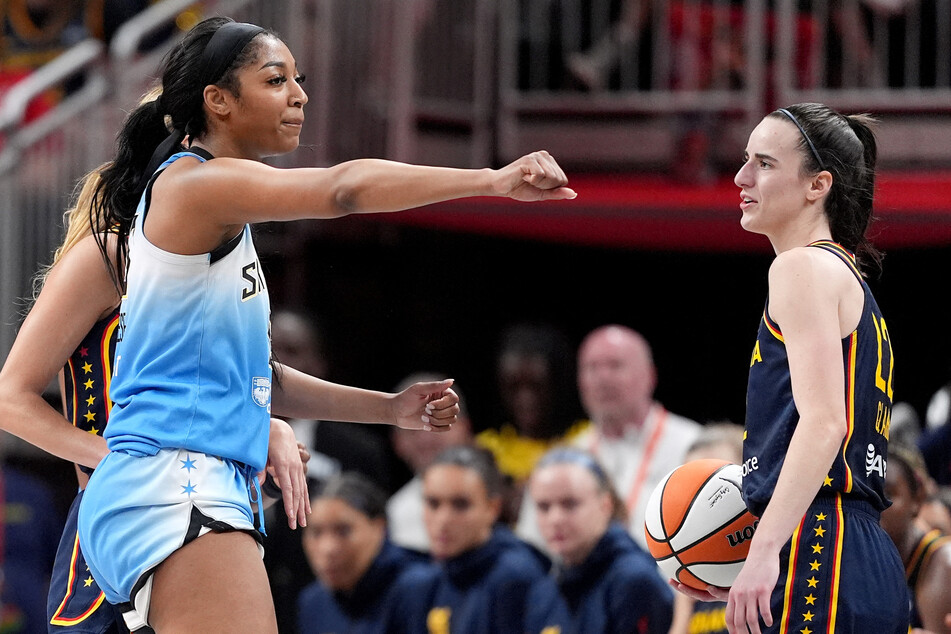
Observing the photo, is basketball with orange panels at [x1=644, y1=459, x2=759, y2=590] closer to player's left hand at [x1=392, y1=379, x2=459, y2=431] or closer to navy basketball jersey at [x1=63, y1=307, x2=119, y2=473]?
player's left hand at [x1=392, y1=379, x2=459, y2=431]

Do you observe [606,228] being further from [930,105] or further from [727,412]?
[930,105]

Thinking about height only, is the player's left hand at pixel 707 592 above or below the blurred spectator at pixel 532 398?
below

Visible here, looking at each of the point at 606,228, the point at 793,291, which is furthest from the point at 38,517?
the point at 793,291

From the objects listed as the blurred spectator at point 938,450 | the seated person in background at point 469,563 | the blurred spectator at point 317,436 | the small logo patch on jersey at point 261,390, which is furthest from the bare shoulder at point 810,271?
the blurred spectator at point 317,436

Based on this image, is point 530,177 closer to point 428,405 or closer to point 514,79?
point 428,405

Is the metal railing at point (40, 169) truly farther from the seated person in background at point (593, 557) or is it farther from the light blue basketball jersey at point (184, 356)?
the light blue basketball jersey at point (184, 356)

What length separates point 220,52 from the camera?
10.4ft

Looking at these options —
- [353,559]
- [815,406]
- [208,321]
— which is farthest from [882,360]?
[353,559]

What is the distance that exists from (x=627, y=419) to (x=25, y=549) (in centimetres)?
363

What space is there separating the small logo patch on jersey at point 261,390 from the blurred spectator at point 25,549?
519 centimetres

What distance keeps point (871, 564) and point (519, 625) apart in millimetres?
3325

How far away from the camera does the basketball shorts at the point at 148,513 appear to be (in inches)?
118

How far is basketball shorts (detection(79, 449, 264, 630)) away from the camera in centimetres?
301

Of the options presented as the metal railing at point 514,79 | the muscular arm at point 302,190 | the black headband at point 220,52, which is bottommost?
the muscular arm at point 302,190
